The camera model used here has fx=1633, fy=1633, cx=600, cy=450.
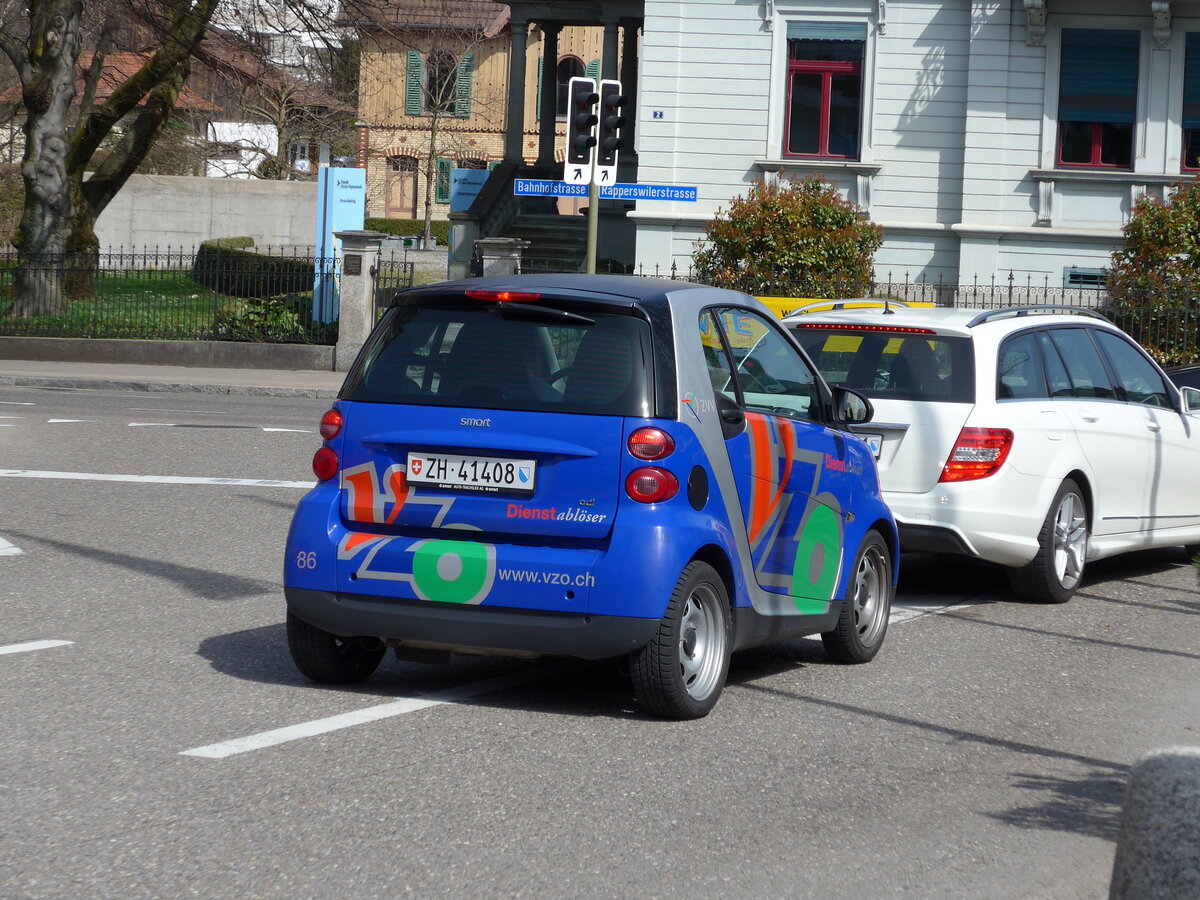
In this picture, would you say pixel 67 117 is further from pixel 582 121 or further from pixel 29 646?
pixel 29 646

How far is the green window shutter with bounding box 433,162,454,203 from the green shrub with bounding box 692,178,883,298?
42.0 meters

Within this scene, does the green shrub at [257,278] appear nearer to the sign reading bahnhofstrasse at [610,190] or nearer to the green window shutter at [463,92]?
the sign reading bahnhofstrasse at [610,190]

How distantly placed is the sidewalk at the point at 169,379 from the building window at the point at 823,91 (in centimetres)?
971

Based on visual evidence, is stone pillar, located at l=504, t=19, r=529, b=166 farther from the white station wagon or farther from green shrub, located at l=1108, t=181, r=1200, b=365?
the white station wagon

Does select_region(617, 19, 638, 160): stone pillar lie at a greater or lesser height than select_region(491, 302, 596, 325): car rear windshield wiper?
greater

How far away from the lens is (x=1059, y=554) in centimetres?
925

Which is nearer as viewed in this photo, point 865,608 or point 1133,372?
point 865,608

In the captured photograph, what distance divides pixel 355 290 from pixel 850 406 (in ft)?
65.4

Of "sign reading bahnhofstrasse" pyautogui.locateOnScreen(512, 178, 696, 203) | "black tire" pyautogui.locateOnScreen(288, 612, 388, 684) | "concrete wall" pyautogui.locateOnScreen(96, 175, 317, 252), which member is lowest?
"black tire" pyautogui.locateOnScreen(288, 612, 388, 684)

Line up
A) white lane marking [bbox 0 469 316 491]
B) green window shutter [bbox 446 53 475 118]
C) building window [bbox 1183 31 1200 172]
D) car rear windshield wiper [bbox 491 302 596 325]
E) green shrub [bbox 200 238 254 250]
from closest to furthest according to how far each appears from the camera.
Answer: car rear windshield wiper [bbox 491 302 596 325] → white lane marking [bbox 0 469 316 491] → building window [bbox 1183 31 1200 172] → green shrub [bbox 200 238 254 250] → green window shutter [bbox 446 53 475 118]

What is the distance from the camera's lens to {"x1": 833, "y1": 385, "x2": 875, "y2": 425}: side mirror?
288 inches

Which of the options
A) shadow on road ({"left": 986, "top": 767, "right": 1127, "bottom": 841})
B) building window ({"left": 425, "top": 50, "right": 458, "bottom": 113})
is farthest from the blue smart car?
building window ({"left": 425, "top": 50, "right": 458, "bottom": 113})

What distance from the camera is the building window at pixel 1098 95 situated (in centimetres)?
2839

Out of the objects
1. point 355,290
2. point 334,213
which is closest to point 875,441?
point 355,290
